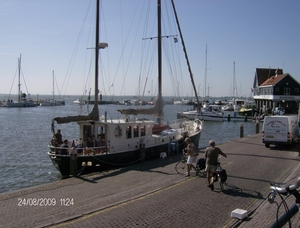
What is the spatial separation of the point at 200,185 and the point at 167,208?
2978 mm

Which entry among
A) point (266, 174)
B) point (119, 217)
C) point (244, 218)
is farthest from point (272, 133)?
point (119, 217)

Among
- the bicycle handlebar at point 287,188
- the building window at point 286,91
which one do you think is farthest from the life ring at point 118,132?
the building window at point 286,91

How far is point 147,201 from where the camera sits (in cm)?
1024

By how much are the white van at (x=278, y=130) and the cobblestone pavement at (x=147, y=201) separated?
7.02 metres

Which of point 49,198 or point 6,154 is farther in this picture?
point 6,154

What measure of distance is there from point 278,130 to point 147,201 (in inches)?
609

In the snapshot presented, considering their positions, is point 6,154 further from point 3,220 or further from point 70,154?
point 3,220

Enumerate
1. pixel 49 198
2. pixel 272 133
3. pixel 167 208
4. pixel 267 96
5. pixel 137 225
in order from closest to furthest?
pixel 137 225 → pixel 167 208 → pixel 49 198 → pixel 272 133 → pixel 267 96

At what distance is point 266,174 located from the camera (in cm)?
1430

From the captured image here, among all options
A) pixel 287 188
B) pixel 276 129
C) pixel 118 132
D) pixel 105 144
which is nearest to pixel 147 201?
pixel 287 188

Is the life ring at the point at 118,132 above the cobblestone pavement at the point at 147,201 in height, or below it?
above

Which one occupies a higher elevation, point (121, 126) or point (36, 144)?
point (121, 126)

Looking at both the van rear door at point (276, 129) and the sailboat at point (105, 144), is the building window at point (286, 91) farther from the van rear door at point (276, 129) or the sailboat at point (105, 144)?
the sailboat at point (105, 144)

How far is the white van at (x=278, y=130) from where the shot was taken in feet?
73.6
